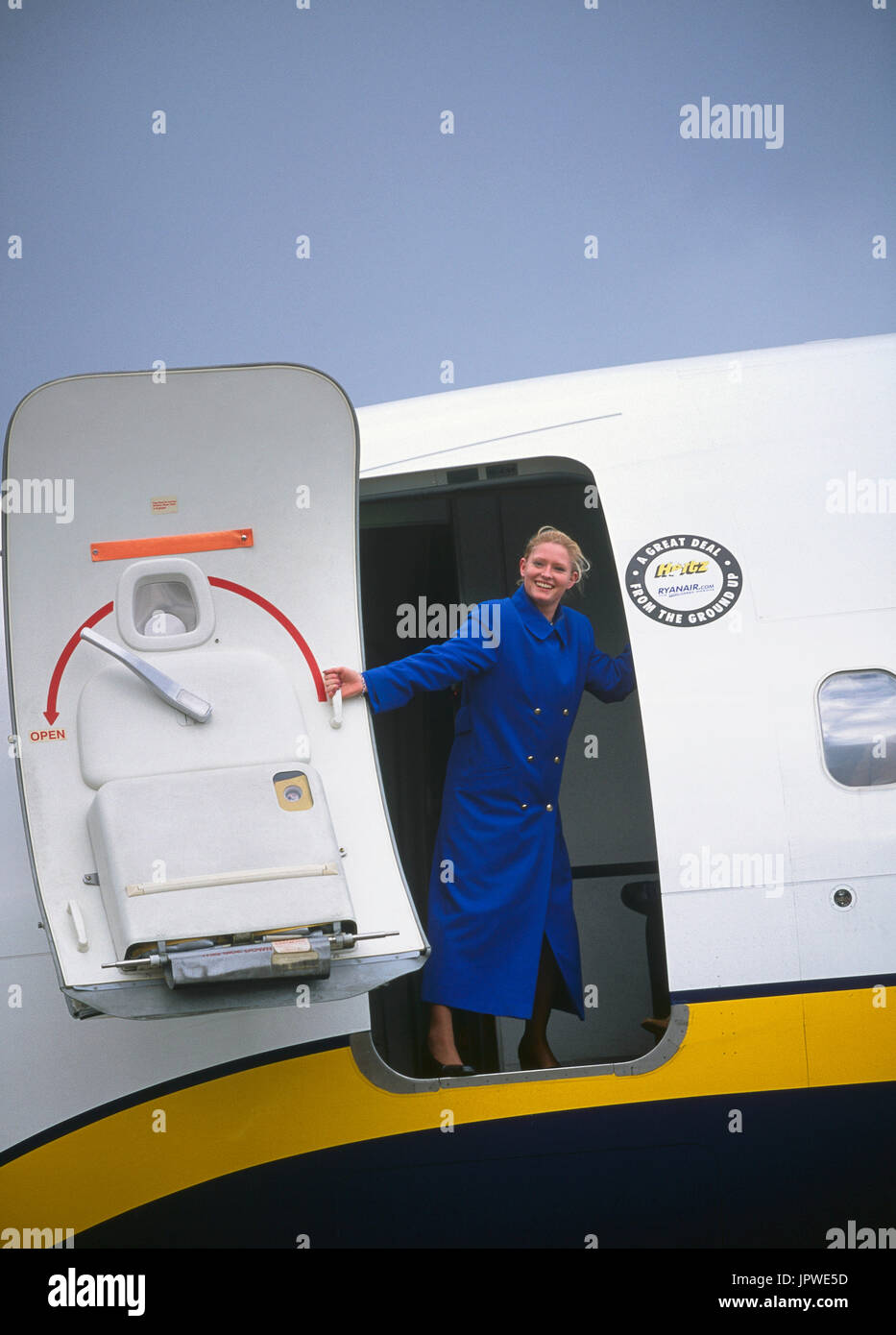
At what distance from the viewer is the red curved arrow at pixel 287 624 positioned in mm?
3602

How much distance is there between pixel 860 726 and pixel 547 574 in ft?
3.90

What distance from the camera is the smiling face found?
4082mm

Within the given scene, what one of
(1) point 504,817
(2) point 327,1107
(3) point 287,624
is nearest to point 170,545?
(3) point 287,624

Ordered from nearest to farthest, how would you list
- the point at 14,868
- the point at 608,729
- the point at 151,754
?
the point at 151,754 → the point at 14,868 → the point at 608,729

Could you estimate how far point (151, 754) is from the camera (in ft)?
11.2

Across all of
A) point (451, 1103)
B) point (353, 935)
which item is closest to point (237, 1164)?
point (451, 1103)

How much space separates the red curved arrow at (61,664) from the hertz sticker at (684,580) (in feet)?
5.61

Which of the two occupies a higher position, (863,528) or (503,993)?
(863,528)

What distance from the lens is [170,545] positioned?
3.55 metres

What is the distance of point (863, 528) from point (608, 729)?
1.94 metres

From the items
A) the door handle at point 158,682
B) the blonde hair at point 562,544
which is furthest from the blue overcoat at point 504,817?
the door handle at point 158,682

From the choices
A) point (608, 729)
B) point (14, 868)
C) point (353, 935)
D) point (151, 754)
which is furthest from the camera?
point (608, 729)

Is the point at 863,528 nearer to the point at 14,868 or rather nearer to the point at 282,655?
the point at 282,655

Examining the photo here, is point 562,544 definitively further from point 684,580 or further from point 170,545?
point 170,545
